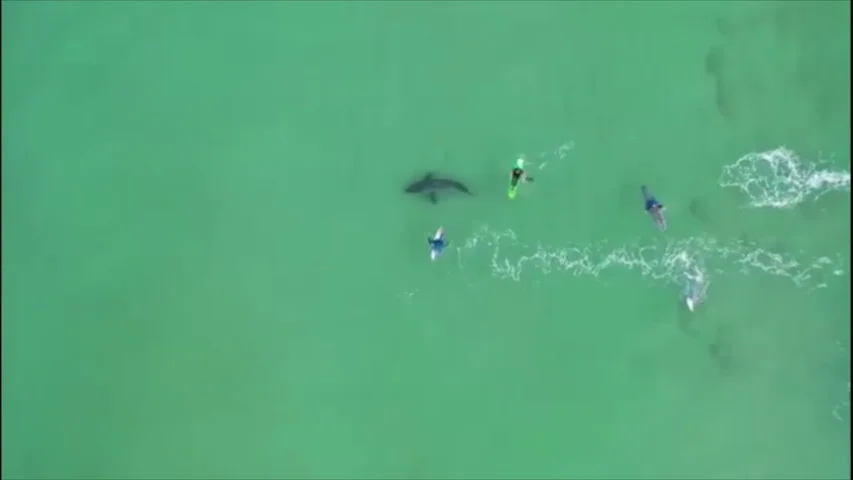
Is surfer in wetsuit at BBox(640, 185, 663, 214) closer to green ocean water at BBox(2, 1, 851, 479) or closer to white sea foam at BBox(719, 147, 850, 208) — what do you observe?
green ocean water at BBox(2, 1, 851, 479)

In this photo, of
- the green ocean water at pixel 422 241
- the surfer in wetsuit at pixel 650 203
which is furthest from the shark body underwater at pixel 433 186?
the surfer in wetsuit at pixel 650 203

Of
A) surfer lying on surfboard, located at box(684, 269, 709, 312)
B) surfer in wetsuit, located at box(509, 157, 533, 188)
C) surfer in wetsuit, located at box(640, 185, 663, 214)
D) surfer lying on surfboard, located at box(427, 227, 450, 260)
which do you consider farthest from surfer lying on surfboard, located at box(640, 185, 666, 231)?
surfer lying on surfboard, located at box(427, 227, 450, 260)

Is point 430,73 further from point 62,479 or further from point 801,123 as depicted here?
point 62,479

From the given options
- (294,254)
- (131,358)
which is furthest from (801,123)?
(131,358)

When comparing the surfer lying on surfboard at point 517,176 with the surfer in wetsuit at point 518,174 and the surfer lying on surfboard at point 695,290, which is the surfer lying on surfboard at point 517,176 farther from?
the surfer lying on surfboard at point 695,290

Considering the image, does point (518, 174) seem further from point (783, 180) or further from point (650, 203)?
point (783, 180)
